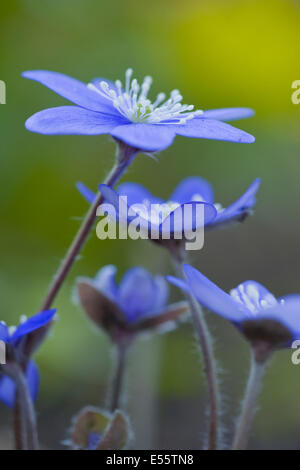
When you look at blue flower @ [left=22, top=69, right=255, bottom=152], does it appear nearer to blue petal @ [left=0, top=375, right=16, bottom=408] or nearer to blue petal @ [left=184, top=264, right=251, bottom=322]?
blue petal @ [left=184, top=264, right=251, bottom=322]

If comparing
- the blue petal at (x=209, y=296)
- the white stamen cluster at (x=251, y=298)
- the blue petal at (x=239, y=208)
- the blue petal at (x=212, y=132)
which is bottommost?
the blue petal at (x=209, y=296)

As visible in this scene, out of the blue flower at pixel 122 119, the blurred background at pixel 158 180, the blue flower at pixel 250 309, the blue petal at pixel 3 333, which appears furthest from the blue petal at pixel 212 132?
the blurred background at pixel 158 180

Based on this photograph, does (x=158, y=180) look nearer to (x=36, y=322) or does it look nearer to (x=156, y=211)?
(x=156, y=211)

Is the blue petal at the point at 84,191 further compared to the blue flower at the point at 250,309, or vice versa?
the blue petal at the point at 84,191

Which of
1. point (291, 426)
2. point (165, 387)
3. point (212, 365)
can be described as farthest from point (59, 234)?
point (212, 365)

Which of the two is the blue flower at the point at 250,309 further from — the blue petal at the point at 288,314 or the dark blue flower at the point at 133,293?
the dark blue flower at the point at 133,293
